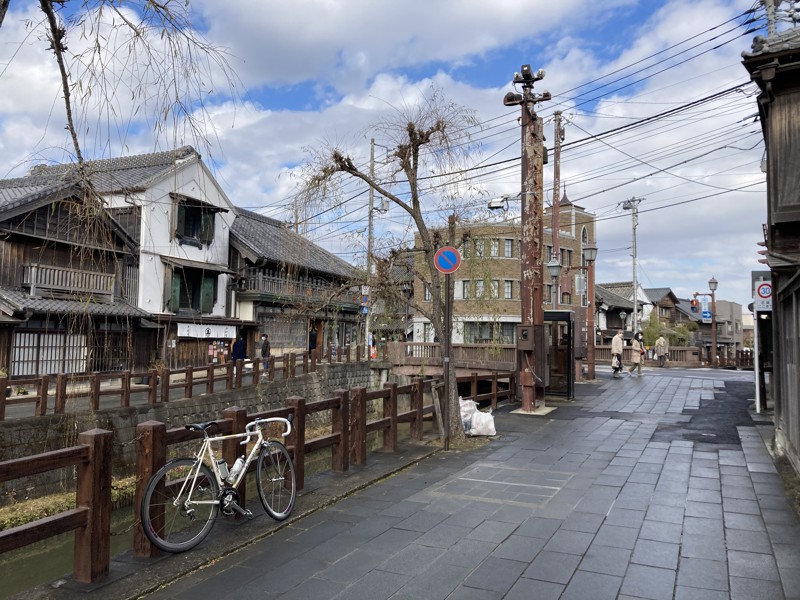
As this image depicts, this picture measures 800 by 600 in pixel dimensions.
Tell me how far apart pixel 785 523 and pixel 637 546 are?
1688 millimetres

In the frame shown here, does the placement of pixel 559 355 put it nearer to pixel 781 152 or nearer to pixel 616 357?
pixel 616 357

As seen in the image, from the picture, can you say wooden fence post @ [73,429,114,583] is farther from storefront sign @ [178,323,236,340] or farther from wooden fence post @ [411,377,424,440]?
A: storefront sign @ [178,323,236,340]

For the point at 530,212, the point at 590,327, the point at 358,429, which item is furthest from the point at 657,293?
the point at 358,429

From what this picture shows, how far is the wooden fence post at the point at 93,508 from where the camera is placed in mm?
4023

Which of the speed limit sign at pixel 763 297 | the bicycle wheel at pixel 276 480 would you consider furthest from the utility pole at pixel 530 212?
the bicycle wheel at pixel 276 480

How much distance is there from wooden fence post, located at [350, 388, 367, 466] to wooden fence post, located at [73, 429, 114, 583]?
375 cm

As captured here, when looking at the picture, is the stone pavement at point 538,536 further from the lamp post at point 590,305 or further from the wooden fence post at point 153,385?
the lamp post at point 590,305

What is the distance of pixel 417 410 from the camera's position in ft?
31.2

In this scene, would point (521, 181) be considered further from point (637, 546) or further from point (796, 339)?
point (637, 546)

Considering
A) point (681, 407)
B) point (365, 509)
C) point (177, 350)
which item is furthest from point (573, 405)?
point (177, 350)

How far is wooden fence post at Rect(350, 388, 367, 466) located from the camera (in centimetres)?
761

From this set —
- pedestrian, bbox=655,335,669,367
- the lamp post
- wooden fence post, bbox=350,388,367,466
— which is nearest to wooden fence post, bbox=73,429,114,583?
wooden fence post, bbox=350,388,367,466

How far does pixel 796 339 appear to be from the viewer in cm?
676

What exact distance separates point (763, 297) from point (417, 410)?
860 cm
